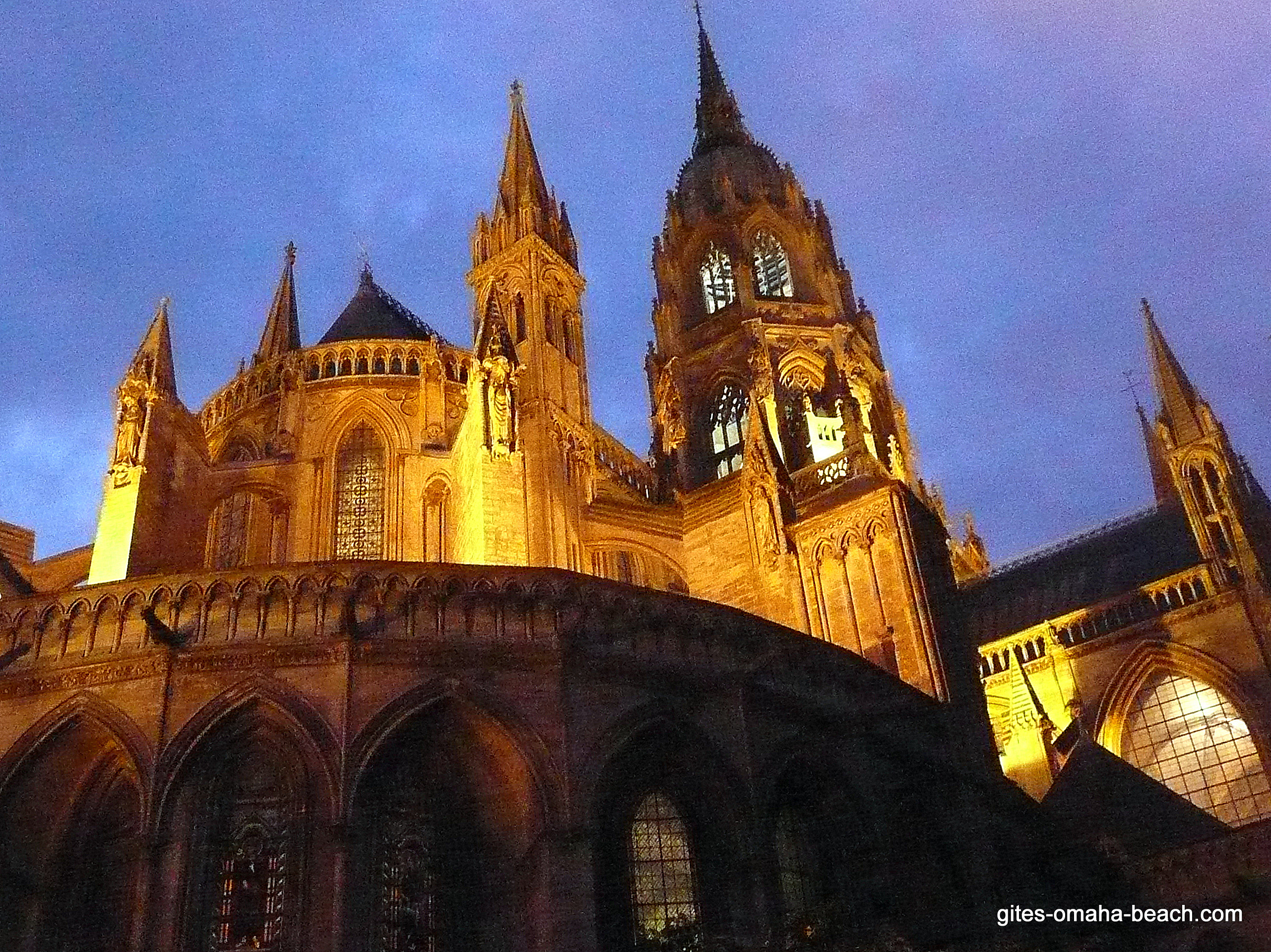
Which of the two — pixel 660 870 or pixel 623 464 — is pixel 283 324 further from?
pixel 660 870

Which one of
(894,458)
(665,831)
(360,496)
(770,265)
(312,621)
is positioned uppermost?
(770,265)

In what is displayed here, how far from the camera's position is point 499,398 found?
25.2m

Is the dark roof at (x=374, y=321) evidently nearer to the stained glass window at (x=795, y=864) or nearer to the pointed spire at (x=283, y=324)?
the pointed spire at (x=283, y=324)

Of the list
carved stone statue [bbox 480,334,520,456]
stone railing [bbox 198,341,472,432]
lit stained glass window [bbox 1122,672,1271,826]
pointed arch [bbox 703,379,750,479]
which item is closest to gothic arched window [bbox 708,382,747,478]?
pointed arch [bbox 703,379,750,479]

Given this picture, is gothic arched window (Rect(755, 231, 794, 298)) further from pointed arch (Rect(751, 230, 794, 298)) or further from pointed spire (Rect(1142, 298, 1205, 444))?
pointed spire (Rect(1142, 298, 1205, 444))

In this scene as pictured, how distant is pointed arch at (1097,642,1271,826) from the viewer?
32.6 metres

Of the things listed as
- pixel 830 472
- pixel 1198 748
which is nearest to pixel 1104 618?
pixel 1198 748

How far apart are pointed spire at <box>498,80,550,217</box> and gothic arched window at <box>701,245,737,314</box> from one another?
973 centimetres

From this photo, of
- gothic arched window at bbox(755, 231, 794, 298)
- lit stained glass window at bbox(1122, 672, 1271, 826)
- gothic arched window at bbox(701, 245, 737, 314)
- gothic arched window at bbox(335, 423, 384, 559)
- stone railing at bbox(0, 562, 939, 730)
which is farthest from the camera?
gothic arched window at bbox(701, 245, 737, 314)

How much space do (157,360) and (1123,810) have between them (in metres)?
23.0

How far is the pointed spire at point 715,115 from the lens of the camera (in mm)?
51438

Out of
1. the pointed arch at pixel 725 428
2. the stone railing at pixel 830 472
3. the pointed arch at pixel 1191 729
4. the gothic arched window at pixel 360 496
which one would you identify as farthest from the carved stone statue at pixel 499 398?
the pointed arch at pixel 1191 729

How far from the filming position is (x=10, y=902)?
49.3 ft

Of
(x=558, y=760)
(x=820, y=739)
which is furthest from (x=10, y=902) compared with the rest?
(x=820, y=739)
